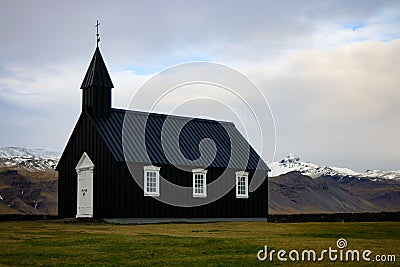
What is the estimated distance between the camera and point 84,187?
4216 centimetres

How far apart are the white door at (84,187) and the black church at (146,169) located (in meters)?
0.06

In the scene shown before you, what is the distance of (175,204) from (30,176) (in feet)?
369

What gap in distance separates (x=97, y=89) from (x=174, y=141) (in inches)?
249

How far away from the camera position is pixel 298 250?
20469mm

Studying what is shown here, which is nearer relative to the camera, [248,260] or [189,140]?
[248,260]

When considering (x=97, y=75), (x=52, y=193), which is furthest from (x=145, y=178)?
(x=52, y=193)

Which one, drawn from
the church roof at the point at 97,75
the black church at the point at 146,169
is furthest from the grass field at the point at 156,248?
the church roof at the point at 97,75

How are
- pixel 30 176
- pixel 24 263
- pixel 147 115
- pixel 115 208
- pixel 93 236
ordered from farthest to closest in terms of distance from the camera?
pixel 30 176
pixel 147 115
pixel 115 208
pixel 93 236
pixel 24 263

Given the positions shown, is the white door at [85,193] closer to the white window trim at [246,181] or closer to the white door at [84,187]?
the white door at [84,187]

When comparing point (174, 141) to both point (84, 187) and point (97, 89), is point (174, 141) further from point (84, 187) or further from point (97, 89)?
point (84, 187)

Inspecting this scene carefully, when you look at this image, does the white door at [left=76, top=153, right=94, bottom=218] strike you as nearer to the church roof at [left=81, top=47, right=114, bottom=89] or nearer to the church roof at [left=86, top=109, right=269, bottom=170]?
the church roof at [left=86, top=109, right=269, bottom=170]

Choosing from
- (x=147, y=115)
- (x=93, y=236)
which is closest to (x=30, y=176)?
(x=147, y=115)

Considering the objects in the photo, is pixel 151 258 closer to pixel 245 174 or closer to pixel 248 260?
pixel 248 260

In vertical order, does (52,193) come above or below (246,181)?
below
